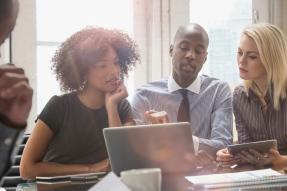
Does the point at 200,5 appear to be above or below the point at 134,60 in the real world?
above

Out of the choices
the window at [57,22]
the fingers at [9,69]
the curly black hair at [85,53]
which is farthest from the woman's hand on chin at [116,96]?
the fingers at [9,69]

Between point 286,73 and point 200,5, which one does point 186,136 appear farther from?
point 200,5

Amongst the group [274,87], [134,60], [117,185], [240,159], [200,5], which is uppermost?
[200,5]

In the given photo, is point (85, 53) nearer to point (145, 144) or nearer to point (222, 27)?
point (145, 144)

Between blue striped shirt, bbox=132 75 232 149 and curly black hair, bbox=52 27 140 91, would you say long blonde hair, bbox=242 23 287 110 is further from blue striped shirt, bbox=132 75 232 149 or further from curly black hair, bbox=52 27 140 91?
curly black hair, bbox=52 27 140 91

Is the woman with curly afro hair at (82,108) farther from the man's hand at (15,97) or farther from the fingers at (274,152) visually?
the man's hand at (15,97)

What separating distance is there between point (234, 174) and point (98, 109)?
811 mm

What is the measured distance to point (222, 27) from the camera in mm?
2857

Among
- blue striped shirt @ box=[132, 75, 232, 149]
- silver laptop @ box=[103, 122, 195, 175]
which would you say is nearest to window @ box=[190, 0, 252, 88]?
blue striped shirt @ box=[132, 75, 232, 149]

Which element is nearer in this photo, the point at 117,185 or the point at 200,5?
the point at 117,185

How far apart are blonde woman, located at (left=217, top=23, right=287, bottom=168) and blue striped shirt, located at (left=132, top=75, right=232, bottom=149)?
3.7 inches

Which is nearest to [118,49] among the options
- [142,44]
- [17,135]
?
[142,44]

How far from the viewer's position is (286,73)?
220 cm

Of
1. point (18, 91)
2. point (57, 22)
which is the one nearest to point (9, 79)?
point (18, 91)
